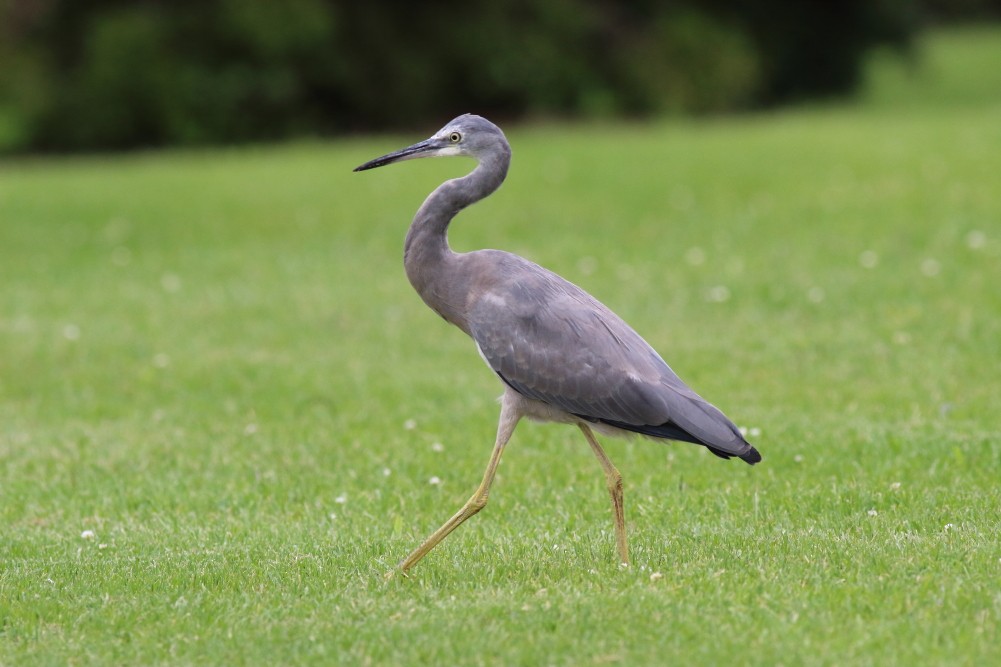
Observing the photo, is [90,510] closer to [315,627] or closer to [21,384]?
[315,627]

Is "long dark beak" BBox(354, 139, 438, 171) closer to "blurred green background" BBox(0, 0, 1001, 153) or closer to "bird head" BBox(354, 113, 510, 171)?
"bird head" BBox(354, 113, 510, 171)

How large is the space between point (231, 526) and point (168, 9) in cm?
1932

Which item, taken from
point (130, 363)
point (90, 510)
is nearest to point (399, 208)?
point (130, 363)

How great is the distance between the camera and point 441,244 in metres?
5.92

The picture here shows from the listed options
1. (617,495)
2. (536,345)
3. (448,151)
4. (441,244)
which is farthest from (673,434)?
(448,151)

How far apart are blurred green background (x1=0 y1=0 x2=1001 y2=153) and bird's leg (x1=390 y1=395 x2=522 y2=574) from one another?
1859cm

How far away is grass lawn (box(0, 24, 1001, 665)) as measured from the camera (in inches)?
198

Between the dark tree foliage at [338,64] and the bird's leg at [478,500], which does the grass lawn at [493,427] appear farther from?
the dark tree foliage at [338,64]

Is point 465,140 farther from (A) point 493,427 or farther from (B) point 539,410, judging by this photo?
(A) point 493,427

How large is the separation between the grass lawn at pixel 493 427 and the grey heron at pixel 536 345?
0.57 meters

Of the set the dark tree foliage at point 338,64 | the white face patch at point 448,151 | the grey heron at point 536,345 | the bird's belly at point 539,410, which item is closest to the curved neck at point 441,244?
the grey heron at point 536,345

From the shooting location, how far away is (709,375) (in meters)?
9.39

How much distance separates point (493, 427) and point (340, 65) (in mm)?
17595

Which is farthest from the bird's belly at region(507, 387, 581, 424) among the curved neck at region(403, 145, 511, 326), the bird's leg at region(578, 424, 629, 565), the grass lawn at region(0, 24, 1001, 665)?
the grass lawn at region(0, 24, 1001, 665)
